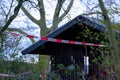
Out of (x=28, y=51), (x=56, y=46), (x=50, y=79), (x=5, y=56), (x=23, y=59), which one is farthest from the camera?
(x=56, y=46)

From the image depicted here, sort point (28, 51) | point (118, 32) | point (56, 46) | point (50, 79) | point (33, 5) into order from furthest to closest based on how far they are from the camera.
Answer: point (56, 46), point (28, 51), point (33, 5), point (50, 79), point (118, 32)

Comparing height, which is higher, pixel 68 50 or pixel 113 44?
pixel 113 44

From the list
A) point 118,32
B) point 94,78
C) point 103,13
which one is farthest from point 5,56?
point 103,13

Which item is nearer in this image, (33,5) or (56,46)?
(33,5)

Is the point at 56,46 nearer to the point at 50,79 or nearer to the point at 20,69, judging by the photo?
the point at 20,69

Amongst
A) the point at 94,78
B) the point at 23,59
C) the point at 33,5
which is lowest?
the point at 94,78

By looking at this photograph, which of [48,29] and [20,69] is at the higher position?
[48,29]

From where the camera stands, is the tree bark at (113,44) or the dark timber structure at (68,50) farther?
the dark timber structure at (68,50)

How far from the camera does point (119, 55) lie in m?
6.50

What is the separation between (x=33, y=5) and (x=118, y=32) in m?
2.99

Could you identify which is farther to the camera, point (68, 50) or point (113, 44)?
point (68, 50)

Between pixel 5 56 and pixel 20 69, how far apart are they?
0.69 metres

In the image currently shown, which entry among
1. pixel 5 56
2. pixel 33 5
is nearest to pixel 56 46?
pixel 5 56

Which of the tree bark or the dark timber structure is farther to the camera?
the dark timber structure
